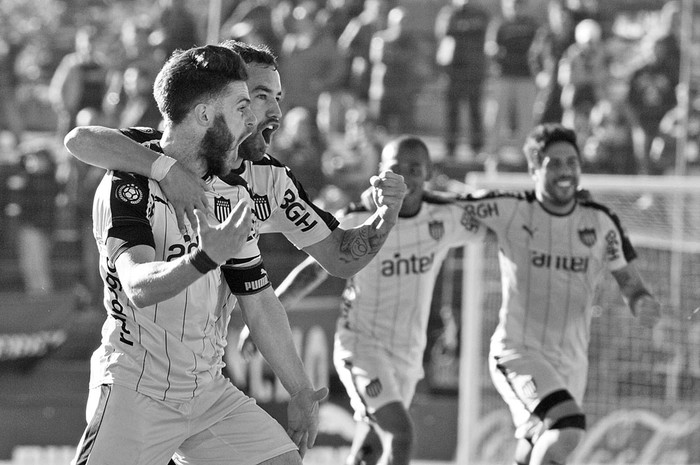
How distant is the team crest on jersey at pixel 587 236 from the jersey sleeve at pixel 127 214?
3.48 metres

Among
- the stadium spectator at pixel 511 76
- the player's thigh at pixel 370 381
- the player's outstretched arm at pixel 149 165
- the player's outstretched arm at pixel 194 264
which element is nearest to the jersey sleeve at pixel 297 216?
the player's outstretched arm at pixel 149 165

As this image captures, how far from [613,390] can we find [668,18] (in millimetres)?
3553

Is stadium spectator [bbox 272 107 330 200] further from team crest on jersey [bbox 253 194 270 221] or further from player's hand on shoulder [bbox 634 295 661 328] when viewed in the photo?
team crest on jersey [bbox 253 194 270 221]

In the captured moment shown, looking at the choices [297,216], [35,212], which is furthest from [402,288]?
[35,212]

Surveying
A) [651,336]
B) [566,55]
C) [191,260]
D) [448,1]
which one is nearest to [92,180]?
[448,1]

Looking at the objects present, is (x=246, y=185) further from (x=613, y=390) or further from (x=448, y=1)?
(x=448, y=1)

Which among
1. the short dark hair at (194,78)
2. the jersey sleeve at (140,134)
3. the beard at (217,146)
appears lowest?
the beard at (217,146)

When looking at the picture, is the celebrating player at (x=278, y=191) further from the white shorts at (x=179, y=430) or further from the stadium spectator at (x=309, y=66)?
the stadium spectator at (x=309, y=66)

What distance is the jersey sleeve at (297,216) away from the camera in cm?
447

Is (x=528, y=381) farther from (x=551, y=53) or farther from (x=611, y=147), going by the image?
(x=551, y=53)

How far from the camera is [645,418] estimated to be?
9.74 m

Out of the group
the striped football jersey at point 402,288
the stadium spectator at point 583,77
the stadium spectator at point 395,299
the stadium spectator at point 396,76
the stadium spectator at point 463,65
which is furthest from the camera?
the stadium spectator at point 396,76

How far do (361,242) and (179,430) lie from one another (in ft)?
3.31

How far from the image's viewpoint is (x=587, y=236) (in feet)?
21.6
